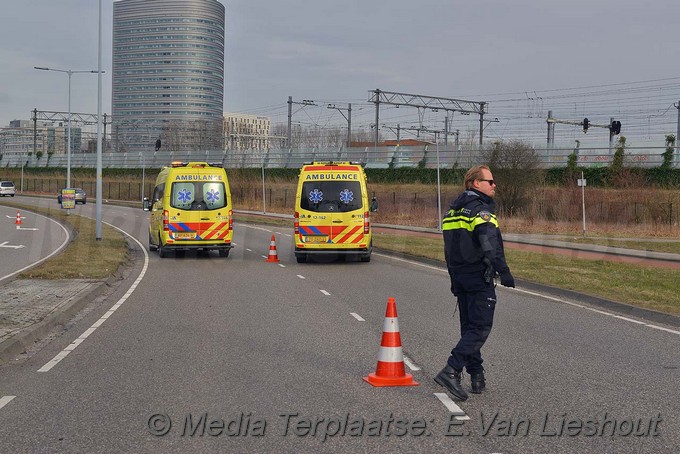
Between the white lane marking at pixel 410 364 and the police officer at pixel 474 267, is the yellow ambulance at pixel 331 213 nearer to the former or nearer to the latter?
the white lane marking at pixel 410 364

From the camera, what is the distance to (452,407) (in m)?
6.87

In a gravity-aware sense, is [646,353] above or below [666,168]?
below

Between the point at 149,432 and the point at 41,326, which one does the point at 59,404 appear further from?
the point at 41,326

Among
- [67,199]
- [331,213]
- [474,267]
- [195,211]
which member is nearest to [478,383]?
[474,267]

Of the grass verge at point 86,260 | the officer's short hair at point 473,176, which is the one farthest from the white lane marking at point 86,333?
the officer's short hair at point 473,176

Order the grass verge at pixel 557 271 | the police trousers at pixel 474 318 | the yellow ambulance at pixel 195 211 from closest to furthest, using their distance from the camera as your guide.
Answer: the police trousers at pixel 474 318
the grass verge at pixel 557 271
the yellow ambulance at pixel 195 211

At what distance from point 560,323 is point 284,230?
100 ft

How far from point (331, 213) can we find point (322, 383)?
14959 mm

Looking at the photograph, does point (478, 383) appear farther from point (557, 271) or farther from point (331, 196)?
point (331, 196)

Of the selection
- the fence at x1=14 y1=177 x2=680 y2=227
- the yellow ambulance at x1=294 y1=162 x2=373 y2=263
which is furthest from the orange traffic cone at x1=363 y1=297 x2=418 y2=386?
the fence at x1=14 y1=177 x2=680 y2=227

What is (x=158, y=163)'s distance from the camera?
102 m

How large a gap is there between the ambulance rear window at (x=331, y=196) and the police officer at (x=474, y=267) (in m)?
15.3

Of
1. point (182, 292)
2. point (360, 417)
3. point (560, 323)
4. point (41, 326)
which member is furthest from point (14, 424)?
point (182, 292)

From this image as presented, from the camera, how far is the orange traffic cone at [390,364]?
7703 mm
